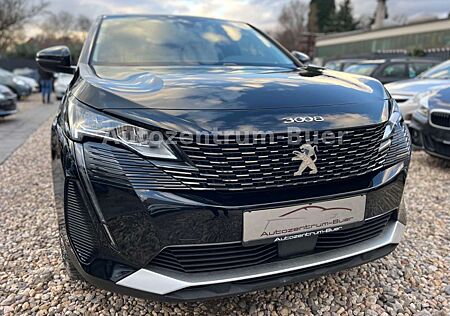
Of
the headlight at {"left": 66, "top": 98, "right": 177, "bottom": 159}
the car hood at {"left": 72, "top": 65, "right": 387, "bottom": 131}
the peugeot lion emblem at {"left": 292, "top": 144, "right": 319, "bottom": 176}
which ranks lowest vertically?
the peugeot lion emblem at {"left": 292, "top": 144, "right": 319, "bottom": 176}

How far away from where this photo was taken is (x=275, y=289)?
78.7 inches

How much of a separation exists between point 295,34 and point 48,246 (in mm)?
58257

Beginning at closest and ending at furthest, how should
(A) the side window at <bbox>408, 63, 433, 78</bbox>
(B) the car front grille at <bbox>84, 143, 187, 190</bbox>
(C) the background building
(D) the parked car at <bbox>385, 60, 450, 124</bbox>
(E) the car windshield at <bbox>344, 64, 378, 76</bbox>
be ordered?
(B) the car front grille at <bbox>84, 143, 187, 190</bbox>
(D) the parked car at <bbox>385, 60, 450, 124</bbox>
(E) the car windshield at <bbox>344, 64, 378, 76</bbox>
(A) the side window at <bbox>408, 63, 433, 78</bbox>
(C) the background building

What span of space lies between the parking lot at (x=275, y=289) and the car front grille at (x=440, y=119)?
136 cm

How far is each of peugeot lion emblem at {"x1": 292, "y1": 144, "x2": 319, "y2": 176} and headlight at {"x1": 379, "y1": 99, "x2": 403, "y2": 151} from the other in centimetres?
38

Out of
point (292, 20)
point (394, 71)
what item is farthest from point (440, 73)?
point (292, 20)

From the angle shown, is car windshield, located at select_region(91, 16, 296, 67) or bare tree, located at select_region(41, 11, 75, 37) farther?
bare tree, located at select_region(41, 11, 75, 37)

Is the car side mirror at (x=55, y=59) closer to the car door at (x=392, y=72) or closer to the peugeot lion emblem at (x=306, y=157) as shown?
the peugeot lion emblem at (x=306, y=157)

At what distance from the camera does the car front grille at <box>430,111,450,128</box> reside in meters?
4.14

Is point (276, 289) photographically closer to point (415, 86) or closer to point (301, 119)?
point (301, 119)

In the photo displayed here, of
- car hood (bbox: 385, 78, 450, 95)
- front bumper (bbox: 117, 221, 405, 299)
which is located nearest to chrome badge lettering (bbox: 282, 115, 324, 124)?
front bumper (bbox: 117, 221, 405, 299)

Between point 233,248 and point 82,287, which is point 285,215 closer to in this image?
point 233,248

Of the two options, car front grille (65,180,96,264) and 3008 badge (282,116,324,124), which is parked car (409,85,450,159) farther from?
car front grille (65,180,96,264)

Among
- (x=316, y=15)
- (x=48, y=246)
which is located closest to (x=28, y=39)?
(x=48, y=246)
